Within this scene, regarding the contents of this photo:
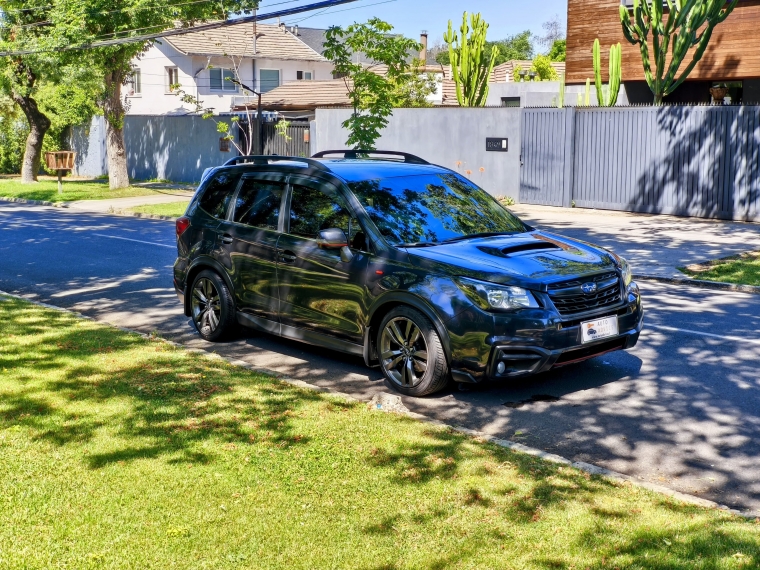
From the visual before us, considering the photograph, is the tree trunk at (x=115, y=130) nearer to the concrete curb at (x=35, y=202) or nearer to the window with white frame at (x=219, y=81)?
the concrete curb at (x=35, y=202)

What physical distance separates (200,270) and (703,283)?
6952mm

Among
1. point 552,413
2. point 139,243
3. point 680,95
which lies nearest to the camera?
point 552,413

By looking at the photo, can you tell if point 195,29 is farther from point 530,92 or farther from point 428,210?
point 530,92

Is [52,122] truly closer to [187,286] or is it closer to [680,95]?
[680,95]

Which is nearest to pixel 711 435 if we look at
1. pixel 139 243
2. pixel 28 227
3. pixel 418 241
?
pixel 418 241

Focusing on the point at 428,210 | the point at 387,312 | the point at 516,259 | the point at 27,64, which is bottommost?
the point at 387,312

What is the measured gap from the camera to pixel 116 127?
2998 cm

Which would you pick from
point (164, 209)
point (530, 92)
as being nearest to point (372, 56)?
point (164, 209)

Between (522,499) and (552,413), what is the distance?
2030 mm

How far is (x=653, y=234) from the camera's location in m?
18.0

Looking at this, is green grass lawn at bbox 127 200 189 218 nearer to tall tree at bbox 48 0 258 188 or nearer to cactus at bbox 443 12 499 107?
tall tree at bbox 48 0 258 188

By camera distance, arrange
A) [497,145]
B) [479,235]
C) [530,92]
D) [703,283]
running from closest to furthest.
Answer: [479,235], [703,283], [497,145], [530,92]

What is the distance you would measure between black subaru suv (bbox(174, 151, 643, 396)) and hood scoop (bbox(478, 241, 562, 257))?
12mm

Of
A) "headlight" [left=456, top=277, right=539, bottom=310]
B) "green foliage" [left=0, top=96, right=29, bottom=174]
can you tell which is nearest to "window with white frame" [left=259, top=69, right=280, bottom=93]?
"green foliage" [left=0, top=96, right=29, bottom=174]
